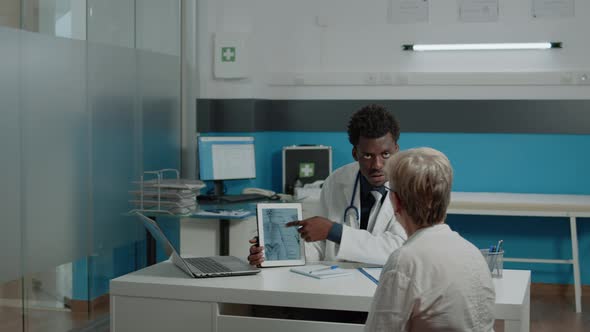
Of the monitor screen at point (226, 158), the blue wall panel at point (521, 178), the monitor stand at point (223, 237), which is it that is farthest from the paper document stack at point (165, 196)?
the blue wall panel at point (521, 178)

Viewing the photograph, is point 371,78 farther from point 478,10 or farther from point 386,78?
point 478,10

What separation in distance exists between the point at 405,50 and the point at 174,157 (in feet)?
6.08

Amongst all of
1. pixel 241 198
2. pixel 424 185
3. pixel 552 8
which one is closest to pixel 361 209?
pixel 424 185

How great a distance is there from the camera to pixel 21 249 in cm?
348

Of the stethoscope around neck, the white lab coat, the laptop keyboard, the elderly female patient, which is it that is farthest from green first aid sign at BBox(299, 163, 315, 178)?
the elderly female patient

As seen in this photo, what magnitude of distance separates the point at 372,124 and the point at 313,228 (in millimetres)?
481

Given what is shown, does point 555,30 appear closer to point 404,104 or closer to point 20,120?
point 404,104

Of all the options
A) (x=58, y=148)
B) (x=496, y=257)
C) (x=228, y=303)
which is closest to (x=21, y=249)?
(x=58, y=148)

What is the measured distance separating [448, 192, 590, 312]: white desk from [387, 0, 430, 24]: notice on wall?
1.41 meters

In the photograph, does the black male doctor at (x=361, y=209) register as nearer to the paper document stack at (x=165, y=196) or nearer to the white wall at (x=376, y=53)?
the paper document stack at (x=165, y=196)

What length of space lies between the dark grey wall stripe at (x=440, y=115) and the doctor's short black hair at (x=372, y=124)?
8.75 feet

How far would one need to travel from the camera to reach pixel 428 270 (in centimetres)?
170

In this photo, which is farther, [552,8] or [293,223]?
[552,8]

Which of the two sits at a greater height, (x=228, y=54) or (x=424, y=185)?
(x=228, y=54)
